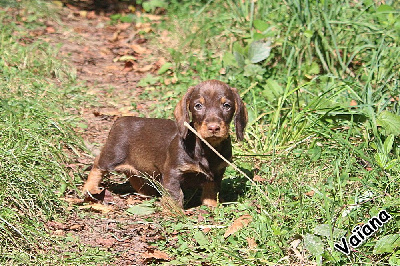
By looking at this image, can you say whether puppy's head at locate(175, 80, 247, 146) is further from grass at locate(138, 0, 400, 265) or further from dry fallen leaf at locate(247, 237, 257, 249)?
dry fallen leaf at locate(247, 237, 257, 249)

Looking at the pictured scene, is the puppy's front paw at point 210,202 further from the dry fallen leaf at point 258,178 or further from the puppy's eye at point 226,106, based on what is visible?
the puppy's eye at point 226,106

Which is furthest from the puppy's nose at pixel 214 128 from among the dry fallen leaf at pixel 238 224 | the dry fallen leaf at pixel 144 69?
the dry fallen leaf at pixel 144 69

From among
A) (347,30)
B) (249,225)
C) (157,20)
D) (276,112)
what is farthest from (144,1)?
(249,225)

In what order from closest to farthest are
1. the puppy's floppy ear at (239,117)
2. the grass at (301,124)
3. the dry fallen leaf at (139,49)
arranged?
the grass at (301,124), the puppy's floppy ear at (239,117), the dry fallen leaf at (139,49)

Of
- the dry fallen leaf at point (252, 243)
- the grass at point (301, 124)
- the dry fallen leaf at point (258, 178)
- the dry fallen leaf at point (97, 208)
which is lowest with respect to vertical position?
the dry fallen leaf at point (97, 208)

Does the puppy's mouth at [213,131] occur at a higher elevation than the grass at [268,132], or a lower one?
higher

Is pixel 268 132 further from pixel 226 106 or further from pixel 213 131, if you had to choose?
pixel 213 131

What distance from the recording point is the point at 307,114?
5629 millimetres

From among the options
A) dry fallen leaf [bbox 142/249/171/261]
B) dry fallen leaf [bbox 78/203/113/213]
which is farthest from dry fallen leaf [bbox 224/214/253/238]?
dry fallen leaf [bbox 78/203/113/213]

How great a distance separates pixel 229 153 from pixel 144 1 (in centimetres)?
682

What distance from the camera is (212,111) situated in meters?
4.58

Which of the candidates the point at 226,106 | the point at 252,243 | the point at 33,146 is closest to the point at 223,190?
the point at 226,106

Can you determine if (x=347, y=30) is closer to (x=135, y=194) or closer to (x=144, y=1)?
(x=135, y=194)

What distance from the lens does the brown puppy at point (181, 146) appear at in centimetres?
464
